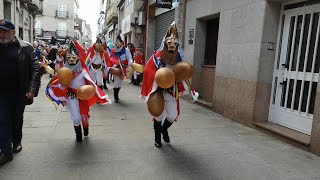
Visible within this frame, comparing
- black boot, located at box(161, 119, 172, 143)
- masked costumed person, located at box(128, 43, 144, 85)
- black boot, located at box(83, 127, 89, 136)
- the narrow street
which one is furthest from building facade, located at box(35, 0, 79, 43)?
black boot, located at box(161, 119, 172, 143)

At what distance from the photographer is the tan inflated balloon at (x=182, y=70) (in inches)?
166

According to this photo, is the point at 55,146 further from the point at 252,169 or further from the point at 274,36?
the point at 274,36

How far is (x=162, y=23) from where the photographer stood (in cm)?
1323

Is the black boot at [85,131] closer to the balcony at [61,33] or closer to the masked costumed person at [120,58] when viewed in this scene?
the masked costumed person at [120,58]

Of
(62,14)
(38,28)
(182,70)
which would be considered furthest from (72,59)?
(62,14)

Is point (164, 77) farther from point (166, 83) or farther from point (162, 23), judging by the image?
point (162, 23)

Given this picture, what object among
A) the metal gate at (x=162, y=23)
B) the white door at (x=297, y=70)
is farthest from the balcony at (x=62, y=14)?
the white door at (x=297, y=70)

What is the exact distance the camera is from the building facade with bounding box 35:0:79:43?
54094 mm

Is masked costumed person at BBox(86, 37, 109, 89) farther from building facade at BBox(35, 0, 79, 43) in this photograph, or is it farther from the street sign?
building facade at BBox(35, 0, 79, 43)

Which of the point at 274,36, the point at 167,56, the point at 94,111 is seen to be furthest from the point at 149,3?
the point at 167,56

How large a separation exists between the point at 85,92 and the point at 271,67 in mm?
3476

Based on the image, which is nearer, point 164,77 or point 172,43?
point 164,77

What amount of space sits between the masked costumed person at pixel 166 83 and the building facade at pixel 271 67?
179 centimetres

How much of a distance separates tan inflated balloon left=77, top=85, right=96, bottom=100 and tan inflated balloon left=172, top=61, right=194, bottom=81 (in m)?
1.23
